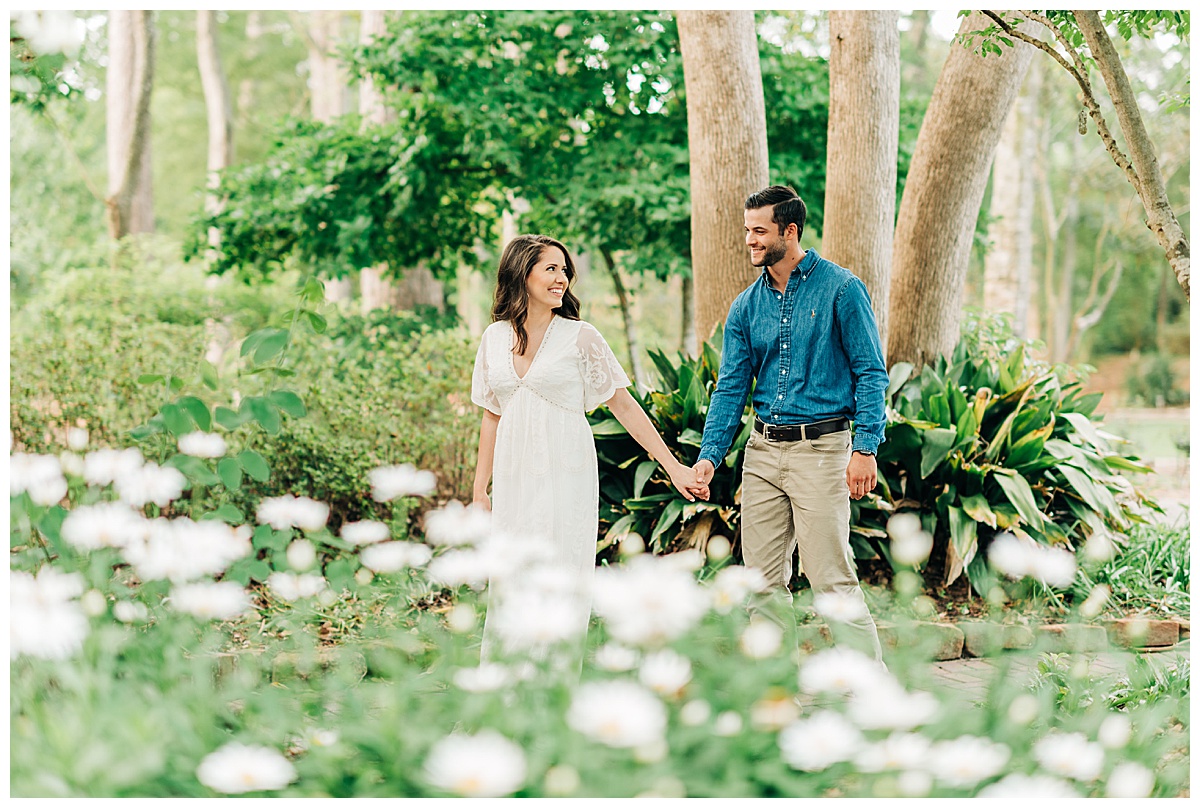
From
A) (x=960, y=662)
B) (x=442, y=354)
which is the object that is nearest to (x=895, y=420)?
(x=960, y=662)

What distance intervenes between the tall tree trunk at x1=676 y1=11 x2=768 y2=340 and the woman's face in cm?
221

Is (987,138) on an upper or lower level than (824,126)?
lower

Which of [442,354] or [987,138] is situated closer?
[987,138]

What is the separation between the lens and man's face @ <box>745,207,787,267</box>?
3.55 metres

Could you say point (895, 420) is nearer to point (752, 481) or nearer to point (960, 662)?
point (960, 662)

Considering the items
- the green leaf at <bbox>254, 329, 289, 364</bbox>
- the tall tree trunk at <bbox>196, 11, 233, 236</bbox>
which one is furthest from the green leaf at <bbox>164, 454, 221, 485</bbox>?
the tall tree trunk at <bbox>196, 11, 233, 236</bbox>

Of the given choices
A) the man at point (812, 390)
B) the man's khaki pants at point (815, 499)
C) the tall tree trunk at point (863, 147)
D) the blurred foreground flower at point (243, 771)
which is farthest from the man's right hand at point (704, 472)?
the tall tree trunk at point (863, 147)

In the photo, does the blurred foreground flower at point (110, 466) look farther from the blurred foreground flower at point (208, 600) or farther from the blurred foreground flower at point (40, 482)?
the blurred foreground flower at point (208, 600)

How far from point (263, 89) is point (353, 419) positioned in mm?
24844

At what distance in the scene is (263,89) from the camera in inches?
1084

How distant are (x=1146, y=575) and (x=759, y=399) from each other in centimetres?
283

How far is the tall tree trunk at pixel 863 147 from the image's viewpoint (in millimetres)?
5449

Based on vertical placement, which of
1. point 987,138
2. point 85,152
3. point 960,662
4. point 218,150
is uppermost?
point 85,152

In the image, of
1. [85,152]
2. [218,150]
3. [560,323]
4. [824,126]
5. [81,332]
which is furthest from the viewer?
[85,152]
